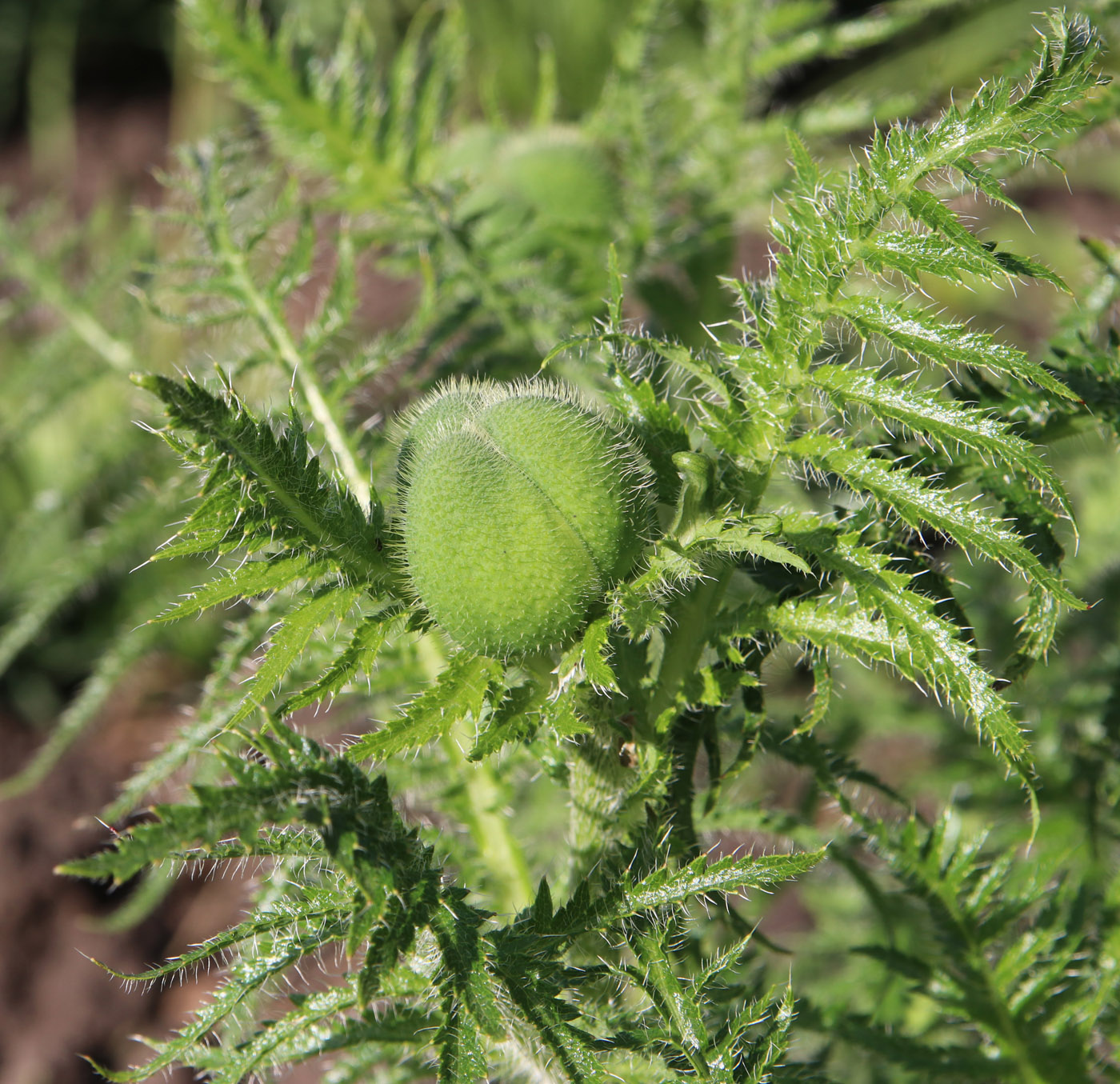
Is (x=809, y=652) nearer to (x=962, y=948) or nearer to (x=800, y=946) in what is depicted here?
(x=962, y=948)

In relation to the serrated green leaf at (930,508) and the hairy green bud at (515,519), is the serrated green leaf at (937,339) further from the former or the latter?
the hairy green bud at (515,519)

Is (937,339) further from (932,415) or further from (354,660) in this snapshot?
(354,660)

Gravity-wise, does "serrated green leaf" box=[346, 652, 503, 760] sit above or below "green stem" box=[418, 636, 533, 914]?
above

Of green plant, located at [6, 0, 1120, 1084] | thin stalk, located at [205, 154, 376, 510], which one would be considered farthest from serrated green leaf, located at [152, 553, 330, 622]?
thin stalk, located at [205, 154, 376, 510]

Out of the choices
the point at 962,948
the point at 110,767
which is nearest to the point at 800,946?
the point at 962,948

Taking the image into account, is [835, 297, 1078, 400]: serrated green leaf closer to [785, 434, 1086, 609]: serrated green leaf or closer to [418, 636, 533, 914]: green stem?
[785, 434, 1086, 609]: serrated green leaf

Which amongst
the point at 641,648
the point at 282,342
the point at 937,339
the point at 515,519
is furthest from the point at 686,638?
the point at 282,342

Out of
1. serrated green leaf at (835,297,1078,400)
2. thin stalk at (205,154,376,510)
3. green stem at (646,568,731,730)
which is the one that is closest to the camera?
serrated green leaf at (835,297,1078,400)

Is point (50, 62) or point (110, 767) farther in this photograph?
point (50, 62)

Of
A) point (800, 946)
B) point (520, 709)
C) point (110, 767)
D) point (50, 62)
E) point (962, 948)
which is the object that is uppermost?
point (50, 62)
